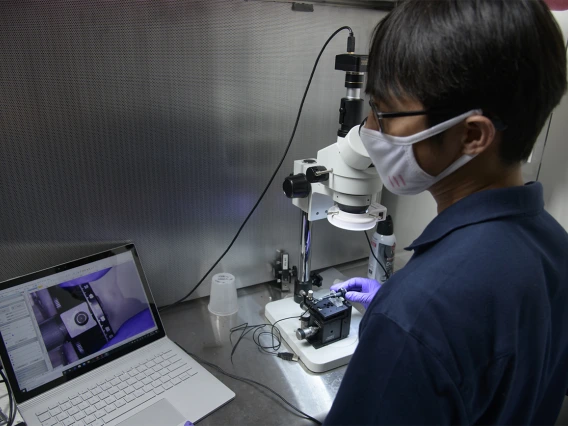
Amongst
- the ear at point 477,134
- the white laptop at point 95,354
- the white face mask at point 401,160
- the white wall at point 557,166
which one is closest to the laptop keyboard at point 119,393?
the white laptop at point 95,354

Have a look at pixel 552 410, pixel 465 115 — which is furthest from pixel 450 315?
pixel 552 410

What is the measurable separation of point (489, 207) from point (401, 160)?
0.48 ft

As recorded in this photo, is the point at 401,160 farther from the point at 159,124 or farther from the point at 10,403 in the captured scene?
the point at 10,403

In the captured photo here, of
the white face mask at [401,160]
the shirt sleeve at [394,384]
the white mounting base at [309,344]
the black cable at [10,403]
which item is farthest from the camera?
the white mounting base at [309,344]

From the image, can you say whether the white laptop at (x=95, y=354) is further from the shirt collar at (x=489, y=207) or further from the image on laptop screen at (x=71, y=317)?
the shirt collar at (x=489, y=207)

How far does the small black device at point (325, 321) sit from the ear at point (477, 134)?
60 cm

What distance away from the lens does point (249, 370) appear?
101cm

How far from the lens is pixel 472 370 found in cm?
49

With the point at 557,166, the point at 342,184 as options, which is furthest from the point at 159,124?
the point at 557,166

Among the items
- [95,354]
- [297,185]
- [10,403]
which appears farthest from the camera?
[297,185]

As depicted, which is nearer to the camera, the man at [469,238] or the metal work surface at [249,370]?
the man at [469,238]

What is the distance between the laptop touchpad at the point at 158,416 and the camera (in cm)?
85

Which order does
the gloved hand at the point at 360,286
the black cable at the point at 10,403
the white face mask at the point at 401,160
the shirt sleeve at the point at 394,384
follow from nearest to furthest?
the shirt sleeve at the point at 394,384, the white face mask at the point at 401,160, the black cable at the point at 10,403, the gloved hand at the point at 360,286

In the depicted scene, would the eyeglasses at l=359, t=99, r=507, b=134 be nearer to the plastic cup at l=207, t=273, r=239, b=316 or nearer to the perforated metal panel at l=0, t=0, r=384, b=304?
the perforated metal panel at l=0, t=0, r=384, b=304
